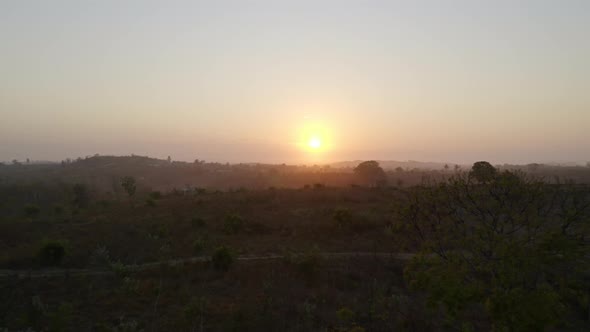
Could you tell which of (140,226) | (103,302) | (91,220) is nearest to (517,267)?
(103,302)

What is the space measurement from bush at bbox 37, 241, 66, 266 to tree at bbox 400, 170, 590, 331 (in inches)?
581

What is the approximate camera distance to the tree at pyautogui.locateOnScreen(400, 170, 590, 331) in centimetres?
555

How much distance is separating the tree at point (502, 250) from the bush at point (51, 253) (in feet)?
48.4

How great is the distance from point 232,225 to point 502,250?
56.5 ft

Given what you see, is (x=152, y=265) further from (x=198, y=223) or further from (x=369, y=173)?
(x=369, y=173)

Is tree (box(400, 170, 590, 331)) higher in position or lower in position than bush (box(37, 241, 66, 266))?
higher

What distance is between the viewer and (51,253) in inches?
591

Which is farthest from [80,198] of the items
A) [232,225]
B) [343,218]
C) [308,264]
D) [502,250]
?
[502,250]

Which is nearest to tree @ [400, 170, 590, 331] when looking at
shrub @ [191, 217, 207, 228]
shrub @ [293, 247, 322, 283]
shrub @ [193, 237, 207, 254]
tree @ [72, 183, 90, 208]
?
shrub @ [293, 247, 322, 283]

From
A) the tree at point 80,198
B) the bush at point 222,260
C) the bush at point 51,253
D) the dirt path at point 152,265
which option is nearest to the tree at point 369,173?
the tree at point 80,198

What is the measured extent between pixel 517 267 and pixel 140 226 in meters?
20.6

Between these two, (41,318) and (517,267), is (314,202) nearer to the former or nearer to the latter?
(41,318)

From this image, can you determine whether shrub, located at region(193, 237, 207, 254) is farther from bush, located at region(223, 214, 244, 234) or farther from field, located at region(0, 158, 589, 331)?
bush, located at region(223, 214, 244, 234)

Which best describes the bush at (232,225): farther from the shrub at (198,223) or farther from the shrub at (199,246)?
the shrub at (199,246)
